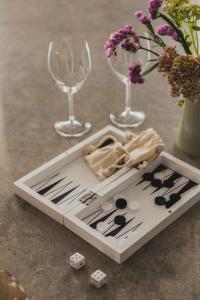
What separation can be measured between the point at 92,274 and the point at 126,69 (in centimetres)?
66

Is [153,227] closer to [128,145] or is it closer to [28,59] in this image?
[128,145]

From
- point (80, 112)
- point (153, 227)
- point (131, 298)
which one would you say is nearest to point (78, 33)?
point (80, 112)

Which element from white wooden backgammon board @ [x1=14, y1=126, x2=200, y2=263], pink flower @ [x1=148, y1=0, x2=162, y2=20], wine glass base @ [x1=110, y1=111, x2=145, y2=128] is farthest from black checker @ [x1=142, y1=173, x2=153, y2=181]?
pink flower @ [x1=148, y1=0, x2=162, y2=20]

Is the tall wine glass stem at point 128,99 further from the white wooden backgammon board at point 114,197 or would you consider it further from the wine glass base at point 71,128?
the white wooden backgammon board at point 114,197

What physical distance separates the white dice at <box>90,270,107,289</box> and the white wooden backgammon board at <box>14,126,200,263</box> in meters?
0.07

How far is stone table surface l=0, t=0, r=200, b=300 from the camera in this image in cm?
148

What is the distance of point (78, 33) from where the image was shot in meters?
2.46

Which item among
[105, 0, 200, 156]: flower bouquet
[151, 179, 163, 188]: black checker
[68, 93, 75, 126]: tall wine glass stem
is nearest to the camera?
[105, 0, 200, 156]: flower bouquet

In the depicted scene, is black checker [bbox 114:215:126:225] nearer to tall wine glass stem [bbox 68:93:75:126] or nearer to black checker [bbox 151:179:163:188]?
black checker [bbox 151:179:163:188]

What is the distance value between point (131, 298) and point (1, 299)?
321mm

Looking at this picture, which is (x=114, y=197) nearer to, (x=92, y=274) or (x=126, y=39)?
(x=92, y=274)

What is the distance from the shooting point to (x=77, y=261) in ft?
4.92

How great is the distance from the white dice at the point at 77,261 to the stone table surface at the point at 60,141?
0.05 ft

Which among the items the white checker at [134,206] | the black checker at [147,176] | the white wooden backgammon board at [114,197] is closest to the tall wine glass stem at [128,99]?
the white wooden backgammon board at [114,197]
